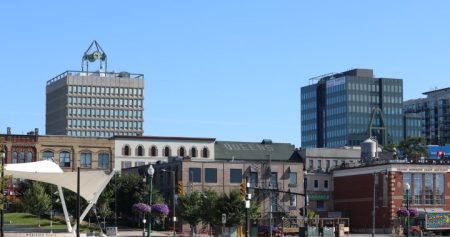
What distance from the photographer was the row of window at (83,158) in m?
148

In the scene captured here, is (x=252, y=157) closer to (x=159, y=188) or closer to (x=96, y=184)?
(x=159, y=188)

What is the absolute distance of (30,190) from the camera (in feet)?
403

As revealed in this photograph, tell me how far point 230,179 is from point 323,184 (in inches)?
613

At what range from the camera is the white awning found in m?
97.5

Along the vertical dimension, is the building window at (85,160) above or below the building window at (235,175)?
above

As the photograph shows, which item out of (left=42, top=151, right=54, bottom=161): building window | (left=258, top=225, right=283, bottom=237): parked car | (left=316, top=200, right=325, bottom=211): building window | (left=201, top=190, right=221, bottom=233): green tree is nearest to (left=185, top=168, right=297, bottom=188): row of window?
(left=316, top=200, right=325, bottom=211): building window

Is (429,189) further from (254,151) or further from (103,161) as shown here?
(103,161)

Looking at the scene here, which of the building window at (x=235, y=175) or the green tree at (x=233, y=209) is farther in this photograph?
the building window at (x=235, y=175)

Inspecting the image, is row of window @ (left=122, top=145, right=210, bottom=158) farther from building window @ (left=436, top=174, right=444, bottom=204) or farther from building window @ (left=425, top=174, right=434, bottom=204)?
building window @ (left=436, top=174, right=444, bottom=204)

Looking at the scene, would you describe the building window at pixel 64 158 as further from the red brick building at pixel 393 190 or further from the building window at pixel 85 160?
the red brick building at pixel 393 190

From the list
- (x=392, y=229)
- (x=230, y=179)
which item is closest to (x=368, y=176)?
(x=392, y=229)

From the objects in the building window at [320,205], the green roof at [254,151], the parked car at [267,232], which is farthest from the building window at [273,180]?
the green roof at [254,151]

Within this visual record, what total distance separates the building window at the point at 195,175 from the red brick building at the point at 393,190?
21.3 m

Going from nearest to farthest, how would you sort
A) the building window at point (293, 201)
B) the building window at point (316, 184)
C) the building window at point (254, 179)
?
the building window at point (254, 179)
the building window at point (293, 201)
the building window at point (316, 184)
